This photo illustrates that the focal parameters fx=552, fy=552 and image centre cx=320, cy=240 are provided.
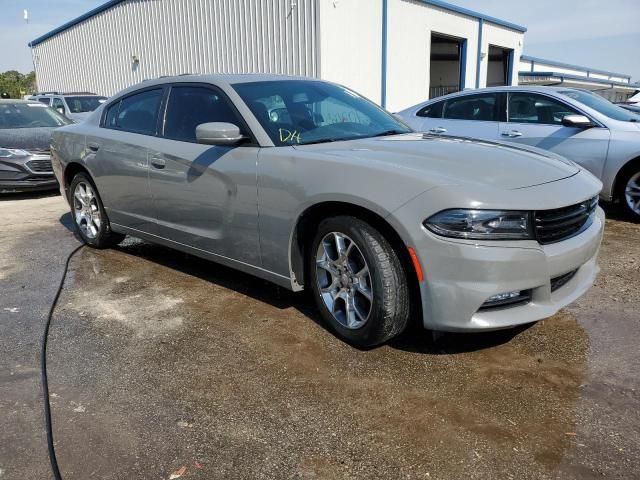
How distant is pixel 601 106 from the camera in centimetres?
667

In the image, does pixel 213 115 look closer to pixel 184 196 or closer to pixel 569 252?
pixel 184 196

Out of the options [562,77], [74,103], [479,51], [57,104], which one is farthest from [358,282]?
[562,77]

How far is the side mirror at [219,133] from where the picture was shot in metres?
3.53

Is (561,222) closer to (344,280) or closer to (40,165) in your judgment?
(344,280)

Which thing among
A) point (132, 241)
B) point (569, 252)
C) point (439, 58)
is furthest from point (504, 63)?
point (569, 252)

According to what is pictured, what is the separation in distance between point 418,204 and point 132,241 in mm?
4124

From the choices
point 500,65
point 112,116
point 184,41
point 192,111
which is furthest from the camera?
point 500,65

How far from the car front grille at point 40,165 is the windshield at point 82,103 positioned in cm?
664

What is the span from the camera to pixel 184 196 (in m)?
4.08

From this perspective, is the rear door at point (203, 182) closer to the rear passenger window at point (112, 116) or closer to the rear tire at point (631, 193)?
the rear passenger window at point (112, 116)

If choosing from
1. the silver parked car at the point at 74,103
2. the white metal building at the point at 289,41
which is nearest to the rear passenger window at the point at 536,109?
the white metal building at the point at 289,41

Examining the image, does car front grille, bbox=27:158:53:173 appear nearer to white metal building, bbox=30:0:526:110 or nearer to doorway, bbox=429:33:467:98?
white metal building, bbox=30:0:526:110

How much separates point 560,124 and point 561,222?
4101 mm

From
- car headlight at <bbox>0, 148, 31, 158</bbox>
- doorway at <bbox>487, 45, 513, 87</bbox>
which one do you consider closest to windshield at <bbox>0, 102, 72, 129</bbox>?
car headlight at <bbox>0, 148, 31, 158</bbox>
